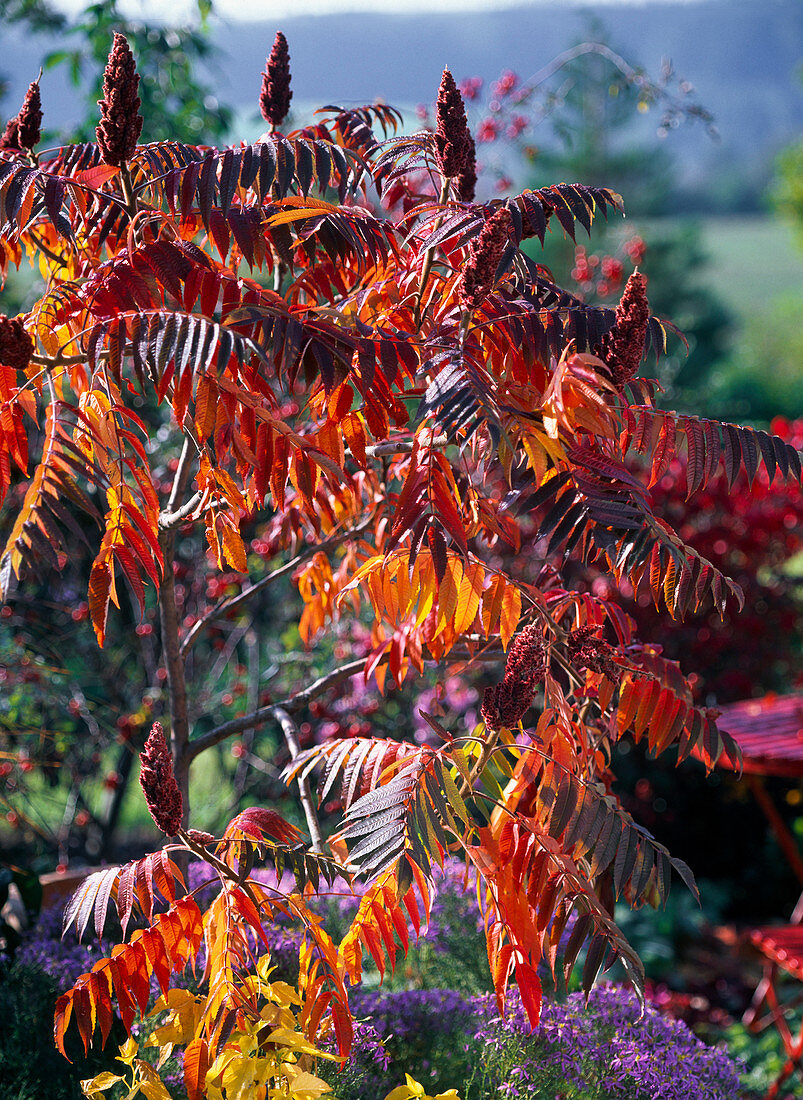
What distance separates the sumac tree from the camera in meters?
1.51

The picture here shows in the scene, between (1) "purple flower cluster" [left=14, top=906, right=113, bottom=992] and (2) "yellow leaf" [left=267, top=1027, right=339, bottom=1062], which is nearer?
(2) "yellow leaf" [left=267, top=1027, right=339, bottom=1062]

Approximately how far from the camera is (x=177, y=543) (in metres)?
4.58

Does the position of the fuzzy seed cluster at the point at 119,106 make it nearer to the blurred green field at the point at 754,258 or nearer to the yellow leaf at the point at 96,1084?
the yellow leaf at the point at 96,1084

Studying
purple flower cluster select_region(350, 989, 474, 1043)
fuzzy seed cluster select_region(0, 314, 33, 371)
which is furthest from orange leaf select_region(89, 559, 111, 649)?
purple flower cluster select_region(350, 989, 474, 1043)

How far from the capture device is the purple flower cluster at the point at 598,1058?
6.25 feet

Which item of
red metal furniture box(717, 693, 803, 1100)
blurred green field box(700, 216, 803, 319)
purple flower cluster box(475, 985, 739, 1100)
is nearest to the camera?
purple flower cluster box(475, 985, 739, 1100)

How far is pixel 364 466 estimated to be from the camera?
1.88 m

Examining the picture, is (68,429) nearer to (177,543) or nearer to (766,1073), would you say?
(177,543)

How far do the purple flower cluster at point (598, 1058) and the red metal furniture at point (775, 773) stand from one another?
2.89 feet

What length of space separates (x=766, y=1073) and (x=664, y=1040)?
158cm

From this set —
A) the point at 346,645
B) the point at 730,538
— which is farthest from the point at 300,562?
the point at 730,538

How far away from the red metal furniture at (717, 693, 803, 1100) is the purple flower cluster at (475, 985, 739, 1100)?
88cm

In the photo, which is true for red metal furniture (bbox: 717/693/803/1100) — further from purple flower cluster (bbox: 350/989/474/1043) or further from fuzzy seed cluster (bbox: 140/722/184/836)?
fuzzy seed cluster (bbox: 140/722/184/836)

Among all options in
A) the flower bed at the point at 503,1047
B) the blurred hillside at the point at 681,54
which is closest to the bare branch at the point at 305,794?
the flower bed at the point at 503,1047
